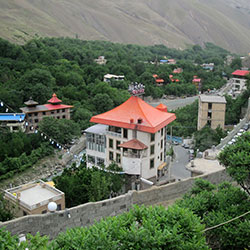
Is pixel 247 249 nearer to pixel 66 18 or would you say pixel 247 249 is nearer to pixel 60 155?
pixel 60 155

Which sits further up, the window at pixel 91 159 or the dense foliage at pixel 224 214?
the dense foliage at pixel 224 214

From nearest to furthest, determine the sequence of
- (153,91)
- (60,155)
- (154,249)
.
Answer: (154,249), (60,155), (153,91)

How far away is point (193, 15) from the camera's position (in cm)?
15938

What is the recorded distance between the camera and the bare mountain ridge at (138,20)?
344ft

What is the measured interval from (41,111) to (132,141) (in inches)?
733

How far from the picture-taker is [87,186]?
16.3m

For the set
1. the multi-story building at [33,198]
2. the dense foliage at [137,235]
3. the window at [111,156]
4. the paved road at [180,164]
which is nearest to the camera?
the dense foliage at [137,235]

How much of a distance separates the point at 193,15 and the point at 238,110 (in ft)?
439

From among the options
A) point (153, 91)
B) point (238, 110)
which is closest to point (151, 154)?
point (238, 110)

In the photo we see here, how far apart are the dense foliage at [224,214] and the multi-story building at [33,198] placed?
23.1ft

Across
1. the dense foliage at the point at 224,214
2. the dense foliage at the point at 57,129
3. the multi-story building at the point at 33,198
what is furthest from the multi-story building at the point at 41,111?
the dense foliage at the point at 224,214

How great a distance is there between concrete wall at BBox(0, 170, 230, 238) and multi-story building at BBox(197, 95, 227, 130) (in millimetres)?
20506

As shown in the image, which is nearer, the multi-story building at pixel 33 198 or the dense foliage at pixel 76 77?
the multi-story building at pixel 33 198

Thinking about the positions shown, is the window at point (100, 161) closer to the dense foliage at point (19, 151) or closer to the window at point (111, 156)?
Result: the window at point (111, 156)
